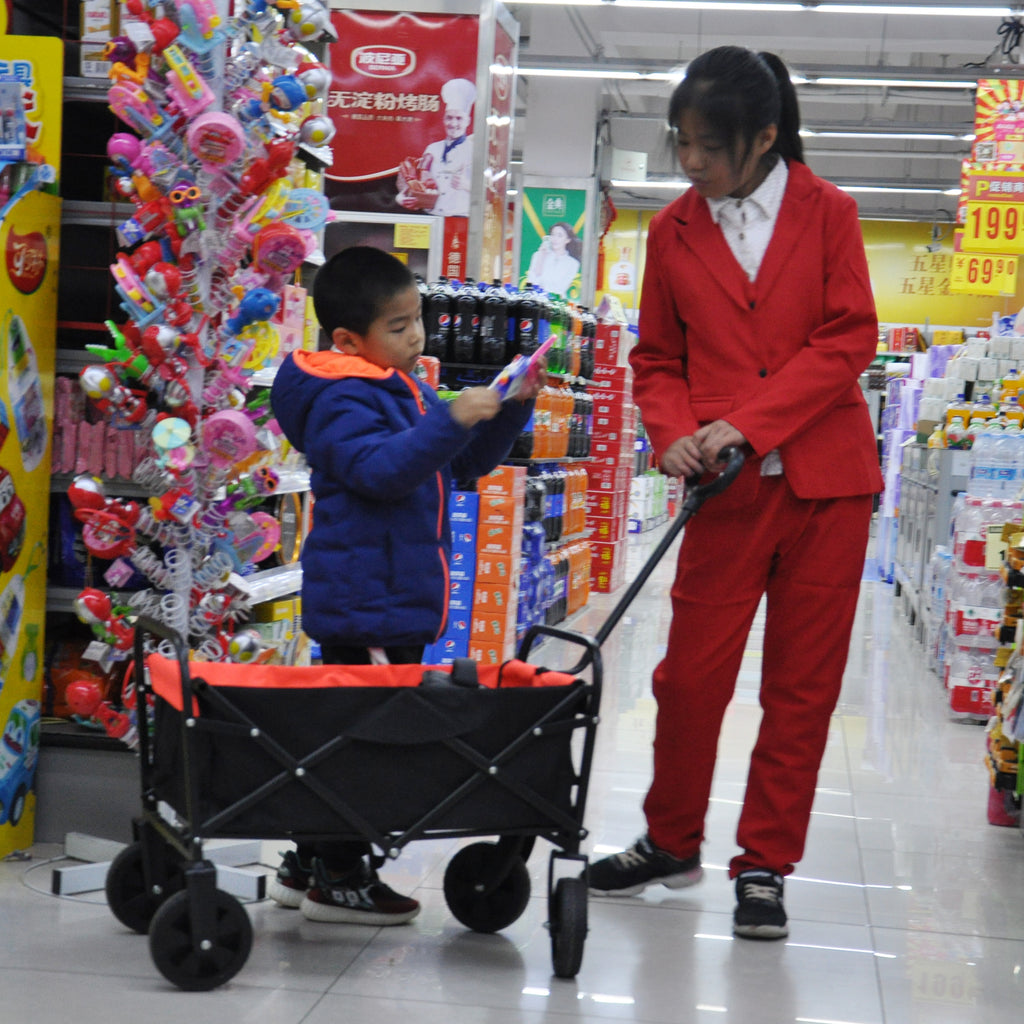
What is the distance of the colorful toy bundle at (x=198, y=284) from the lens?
2729 mm

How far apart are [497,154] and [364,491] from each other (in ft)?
16.8

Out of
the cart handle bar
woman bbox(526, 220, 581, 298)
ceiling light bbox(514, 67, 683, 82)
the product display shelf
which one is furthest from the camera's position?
woman bbox(526, 220, 581, 298)

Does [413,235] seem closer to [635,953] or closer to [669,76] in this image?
[635,953]

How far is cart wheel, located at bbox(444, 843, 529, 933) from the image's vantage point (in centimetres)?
266

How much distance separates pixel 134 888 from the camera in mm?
2578

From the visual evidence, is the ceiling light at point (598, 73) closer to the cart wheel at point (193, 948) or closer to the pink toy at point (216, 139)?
the pink toy at point (216, 139)

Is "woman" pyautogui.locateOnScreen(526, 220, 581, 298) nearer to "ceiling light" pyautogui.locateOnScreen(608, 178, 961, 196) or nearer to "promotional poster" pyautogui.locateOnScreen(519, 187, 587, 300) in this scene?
"promotional poster" pyautogui.locateOnScreen(519, 187, 587, 300)

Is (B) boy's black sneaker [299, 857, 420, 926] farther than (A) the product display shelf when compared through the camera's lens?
No

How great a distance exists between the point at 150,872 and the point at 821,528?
1.42 metres

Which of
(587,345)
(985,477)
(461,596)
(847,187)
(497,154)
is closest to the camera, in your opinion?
(461,596)

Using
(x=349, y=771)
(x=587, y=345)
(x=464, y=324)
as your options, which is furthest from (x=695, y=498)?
(x=587, y=345)

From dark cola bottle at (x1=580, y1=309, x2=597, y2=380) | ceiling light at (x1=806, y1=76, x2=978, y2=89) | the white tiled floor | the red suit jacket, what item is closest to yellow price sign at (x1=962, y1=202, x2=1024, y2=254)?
ceiling light at (x1=806, y1=76, x2=978, y2=89)

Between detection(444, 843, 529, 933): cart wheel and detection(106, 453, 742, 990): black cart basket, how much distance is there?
186 millimetres

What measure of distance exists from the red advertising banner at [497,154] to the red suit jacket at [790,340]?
4131mm
